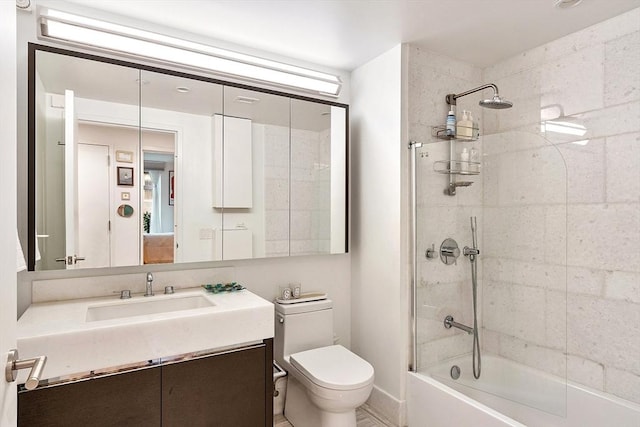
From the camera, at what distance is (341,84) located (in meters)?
2.54

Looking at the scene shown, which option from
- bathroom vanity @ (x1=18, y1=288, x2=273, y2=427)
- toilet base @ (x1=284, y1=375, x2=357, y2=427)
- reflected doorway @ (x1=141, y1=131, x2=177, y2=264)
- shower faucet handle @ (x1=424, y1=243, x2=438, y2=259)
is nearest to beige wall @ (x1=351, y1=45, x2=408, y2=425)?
shower faucet handle @ (x1=424, y1=243, x2=438, y2=259)

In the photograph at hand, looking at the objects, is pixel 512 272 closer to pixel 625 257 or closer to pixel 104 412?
pixel 625 257

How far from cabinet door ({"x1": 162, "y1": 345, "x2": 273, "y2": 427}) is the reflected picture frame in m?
0.92

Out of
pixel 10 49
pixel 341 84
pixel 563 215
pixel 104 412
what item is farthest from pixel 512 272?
pixel 10 49

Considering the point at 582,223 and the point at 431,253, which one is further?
the point at 431,253

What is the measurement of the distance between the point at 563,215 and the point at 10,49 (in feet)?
7.86

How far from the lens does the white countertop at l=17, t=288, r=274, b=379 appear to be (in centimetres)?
142

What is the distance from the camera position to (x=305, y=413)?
2.16 metres

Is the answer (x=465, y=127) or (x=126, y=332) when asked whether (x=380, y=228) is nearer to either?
(x=465, y=127)

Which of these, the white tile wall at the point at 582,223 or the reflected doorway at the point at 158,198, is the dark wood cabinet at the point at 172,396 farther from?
the white tile wall at the point at 582,223

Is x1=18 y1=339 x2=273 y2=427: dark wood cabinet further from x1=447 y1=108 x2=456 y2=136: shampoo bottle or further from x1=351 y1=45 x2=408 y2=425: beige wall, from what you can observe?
x1=447 y1=108 x2=456 y2=136: shampoo bottle

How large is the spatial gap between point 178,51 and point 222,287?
1.33 metres

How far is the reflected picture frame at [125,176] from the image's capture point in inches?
74.4

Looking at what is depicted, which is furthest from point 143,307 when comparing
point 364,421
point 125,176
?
point 364,421
